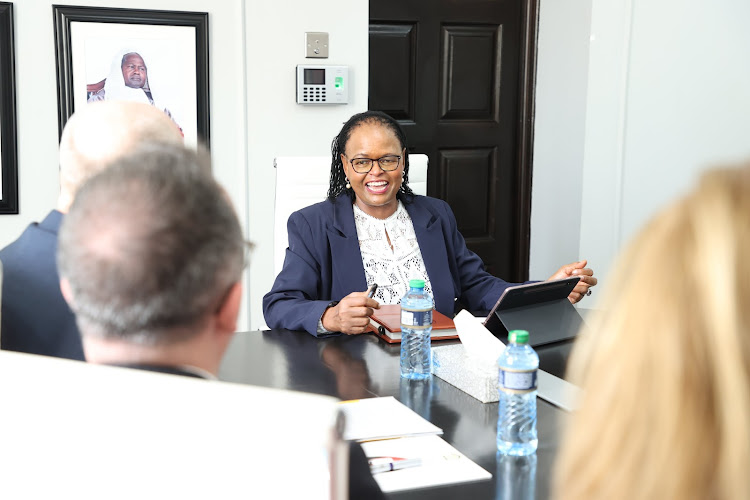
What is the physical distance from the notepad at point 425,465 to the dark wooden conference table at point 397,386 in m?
0.02

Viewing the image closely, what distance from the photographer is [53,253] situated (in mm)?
1476

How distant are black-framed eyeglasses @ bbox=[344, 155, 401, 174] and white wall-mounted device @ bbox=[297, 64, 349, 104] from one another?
1.12 metres

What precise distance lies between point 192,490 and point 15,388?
210mm

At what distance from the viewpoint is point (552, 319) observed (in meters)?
2.21

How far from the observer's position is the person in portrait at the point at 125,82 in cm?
350

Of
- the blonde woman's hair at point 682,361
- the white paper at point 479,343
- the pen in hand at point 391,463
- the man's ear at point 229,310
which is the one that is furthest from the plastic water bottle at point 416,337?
the blonde woman's hair at point 682,361

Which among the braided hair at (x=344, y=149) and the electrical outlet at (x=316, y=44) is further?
the electrical outlet at (x=316, y=44)

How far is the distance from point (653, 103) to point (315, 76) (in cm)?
170

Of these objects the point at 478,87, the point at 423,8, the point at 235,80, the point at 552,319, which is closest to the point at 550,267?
the point at 478,87

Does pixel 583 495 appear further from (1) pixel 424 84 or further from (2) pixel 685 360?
(1) pixel 424 84

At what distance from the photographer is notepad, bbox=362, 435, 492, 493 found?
1317 millimetres

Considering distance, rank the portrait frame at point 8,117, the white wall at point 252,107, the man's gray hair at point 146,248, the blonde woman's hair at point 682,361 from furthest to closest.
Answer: the white wall at point 252,107
the portrait frame at point 8,117
the man's gray hair at point 146,248
the blonde woman's hair at point 682,361

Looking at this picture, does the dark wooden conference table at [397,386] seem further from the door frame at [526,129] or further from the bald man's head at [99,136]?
the door frame at [526,129]

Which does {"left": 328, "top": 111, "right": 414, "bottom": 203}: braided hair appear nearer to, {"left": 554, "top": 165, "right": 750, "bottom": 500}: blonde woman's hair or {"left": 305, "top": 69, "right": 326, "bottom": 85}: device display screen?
{"left": 305, "top": 69, "right": 326, "bottom": 85}: device display screen
